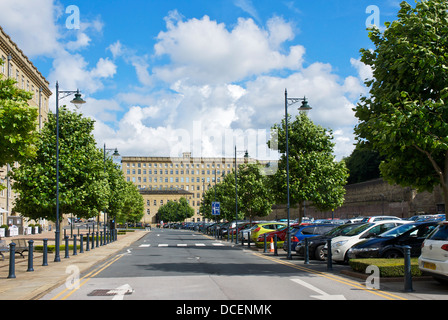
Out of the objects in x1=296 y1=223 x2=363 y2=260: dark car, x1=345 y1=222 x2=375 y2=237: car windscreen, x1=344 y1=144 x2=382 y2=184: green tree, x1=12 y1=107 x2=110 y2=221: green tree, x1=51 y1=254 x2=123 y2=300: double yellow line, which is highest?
x1=344 y1=144 x2=382 y2=184: green tree

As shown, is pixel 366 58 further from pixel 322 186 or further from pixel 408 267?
pixel 322 186

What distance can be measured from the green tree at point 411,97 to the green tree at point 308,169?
1501 cm

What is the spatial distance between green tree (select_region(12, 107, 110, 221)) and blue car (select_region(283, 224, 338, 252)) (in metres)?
11.5

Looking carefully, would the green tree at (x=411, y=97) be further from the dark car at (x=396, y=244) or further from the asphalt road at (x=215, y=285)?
the asphalt road at (x=215, y=285)

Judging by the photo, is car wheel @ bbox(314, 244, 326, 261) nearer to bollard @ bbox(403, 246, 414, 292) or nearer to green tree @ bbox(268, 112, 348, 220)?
bollard @ bbox(403, 246, 414, 292)

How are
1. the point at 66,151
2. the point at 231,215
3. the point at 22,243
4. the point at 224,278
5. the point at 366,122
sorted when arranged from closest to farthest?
the point at 224,278 → the point at 366,122 → the point at 22,243 → the point at 66,151 → the point at 231,215

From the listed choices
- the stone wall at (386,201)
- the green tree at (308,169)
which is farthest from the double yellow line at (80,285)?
the stone wall at (386,201)

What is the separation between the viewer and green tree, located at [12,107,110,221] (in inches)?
1084

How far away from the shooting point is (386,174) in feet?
55.5

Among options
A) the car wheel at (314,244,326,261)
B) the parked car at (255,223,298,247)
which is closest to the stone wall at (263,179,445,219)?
the parked car at (255,223,298,247)

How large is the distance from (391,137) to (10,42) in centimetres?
5717

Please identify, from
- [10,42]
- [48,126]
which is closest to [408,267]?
[48,126]

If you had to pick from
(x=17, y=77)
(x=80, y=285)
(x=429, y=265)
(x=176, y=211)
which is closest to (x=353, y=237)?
(x=429, y=265)

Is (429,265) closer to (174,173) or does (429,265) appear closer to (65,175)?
(65,175)
